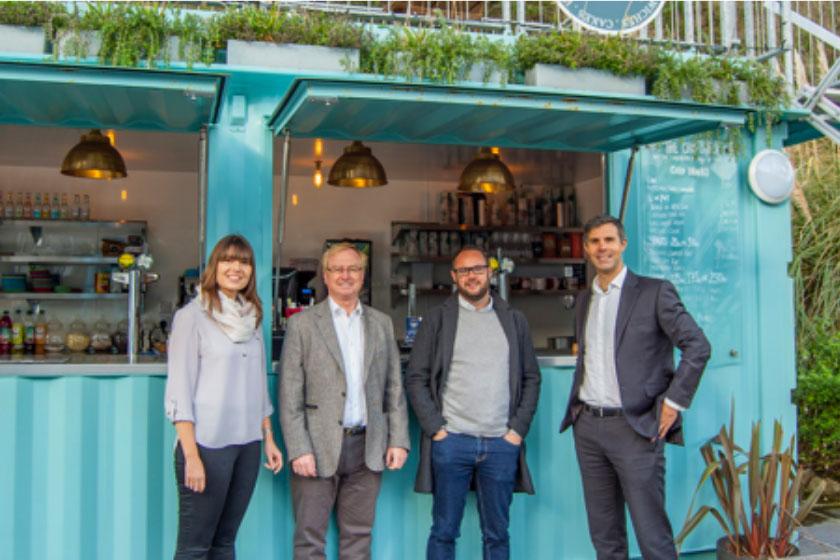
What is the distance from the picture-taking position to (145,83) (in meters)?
3.21

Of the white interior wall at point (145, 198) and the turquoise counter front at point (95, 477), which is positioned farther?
the white interior wall at point (145, 198)

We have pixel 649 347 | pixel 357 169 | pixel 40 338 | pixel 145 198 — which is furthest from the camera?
pixel 145 198

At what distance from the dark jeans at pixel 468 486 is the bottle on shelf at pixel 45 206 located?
575 centimetres

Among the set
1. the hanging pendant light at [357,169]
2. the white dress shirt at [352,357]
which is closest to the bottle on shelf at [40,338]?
the hanging pendant light at [357,169]

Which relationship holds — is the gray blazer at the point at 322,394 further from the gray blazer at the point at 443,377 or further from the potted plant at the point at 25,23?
the potted plant at the point at 25,23

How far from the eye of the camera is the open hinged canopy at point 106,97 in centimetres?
312

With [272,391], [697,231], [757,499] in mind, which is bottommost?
[757,499]

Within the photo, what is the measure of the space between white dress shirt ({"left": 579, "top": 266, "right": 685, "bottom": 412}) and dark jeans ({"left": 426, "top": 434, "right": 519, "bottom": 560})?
47 centimetres

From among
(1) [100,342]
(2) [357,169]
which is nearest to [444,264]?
(2) [357,169]

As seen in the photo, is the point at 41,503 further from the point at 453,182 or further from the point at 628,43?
the point at 453,182

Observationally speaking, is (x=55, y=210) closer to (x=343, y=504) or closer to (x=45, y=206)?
(x=45, y=206)

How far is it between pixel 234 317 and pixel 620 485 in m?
1.83

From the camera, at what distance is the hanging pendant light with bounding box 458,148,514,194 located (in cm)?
645

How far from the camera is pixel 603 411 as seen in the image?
3.46 meters
